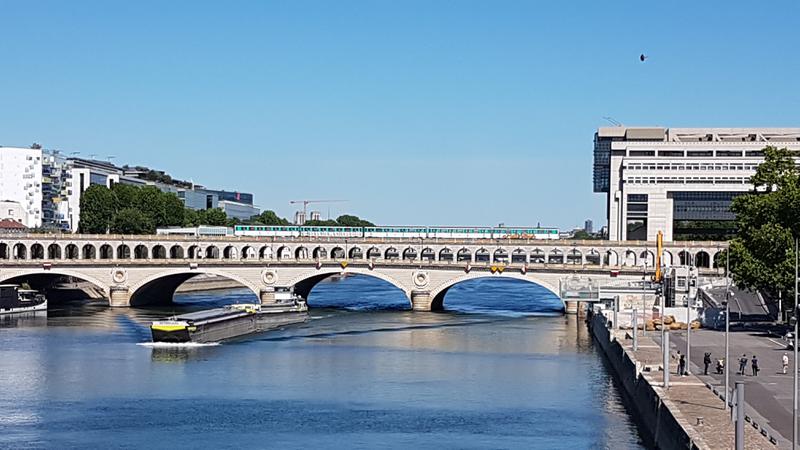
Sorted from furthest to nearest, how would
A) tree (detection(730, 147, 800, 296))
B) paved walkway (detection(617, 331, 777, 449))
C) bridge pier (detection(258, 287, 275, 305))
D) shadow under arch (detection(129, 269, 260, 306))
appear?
shadow under arch (detection(129, 269, 260, 306)), bridge pier (detection(258, 287, 275, 305)), tree (detection(730, 147, 800, 296)), paved walkway (detection(617, 331, 777, 449))

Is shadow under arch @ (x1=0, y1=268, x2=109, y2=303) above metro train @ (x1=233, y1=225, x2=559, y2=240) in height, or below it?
below

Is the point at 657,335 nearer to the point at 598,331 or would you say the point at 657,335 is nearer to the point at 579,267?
the point at 598,331

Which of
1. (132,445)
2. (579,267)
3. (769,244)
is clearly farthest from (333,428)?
(579,267)

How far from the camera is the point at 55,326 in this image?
121 meters

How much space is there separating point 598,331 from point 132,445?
196 ft

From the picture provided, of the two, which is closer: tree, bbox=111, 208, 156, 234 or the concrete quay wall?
the concrete quay wall

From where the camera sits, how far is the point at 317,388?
81.3 meters

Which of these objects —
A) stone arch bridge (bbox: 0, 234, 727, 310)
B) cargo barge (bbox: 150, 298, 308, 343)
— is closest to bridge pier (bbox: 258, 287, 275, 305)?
stone arch bridge (bbox: 0, 234, 727, 310)

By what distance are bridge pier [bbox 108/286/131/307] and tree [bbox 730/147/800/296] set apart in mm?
75460

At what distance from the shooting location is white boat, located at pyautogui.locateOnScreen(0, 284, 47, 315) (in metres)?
136

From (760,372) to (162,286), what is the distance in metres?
101

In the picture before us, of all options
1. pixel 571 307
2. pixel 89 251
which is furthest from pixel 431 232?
pixel 89 251

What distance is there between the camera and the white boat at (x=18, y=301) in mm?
135875

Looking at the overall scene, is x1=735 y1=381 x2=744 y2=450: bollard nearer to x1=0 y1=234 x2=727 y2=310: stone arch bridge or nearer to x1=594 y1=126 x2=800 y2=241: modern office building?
x1=0 y1=234 x2=727 y2=310: stone arch bridge
